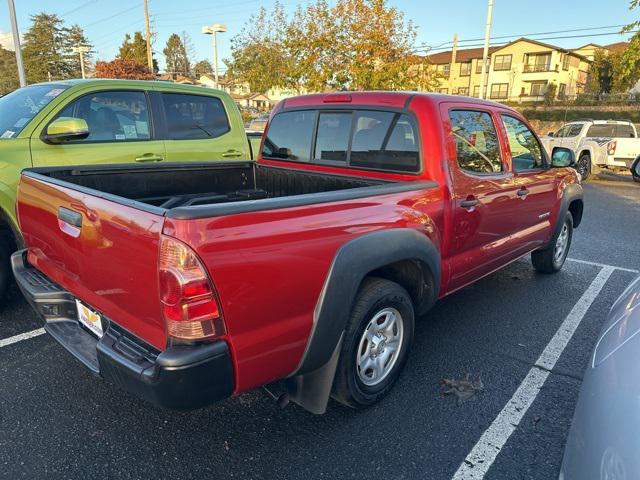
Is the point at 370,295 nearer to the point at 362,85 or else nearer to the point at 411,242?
the point at 411,242

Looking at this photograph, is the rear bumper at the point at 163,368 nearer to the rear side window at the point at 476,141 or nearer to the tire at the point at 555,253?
the rear side window at the point at 476,141

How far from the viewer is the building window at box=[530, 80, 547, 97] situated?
5007 centimetres

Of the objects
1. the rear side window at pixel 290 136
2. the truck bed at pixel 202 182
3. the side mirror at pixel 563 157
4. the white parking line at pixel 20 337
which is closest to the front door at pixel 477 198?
the truck bed at pixel 202 182

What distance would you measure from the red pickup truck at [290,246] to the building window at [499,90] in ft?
180

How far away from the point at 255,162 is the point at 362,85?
14.6 m

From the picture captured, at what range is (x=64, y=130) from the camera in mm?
3980

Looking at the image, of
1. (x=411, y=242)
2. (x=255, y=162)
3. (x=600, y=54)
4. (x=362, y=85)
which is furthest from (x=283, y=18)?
(x=600, y=54)

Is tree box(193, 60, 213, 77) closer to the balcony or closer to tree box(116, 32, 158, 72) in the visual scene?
tree box(116, 32, 158, 72)

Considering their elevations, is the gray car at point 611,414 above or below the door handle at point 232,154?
below

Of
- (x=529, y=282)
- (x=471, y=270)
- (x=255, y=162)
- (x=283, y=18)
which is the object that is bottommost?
(x=529, y=282)

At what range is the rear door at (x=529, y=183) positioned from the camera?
4000 mm

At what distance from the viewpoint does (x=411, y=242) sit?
271 cm

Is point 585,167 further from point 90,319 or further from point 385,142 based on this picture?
point 90,319

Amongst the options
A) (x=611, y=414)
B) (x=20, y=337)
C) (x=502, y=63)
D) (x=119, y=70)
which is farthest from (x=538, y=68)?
(x=611, y=414)
